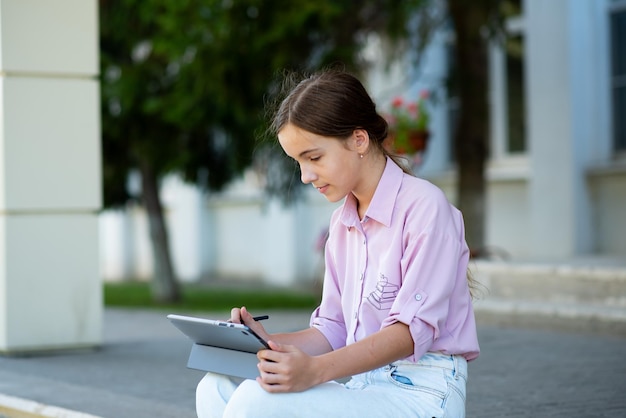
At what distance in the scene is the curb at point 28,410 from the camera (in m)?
5.55

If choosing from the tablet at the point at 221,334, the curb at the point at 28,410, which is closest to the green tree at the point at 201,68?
the curb at the point at 28,410

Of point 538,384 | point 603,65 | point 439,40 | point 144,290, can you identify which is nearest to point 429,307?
point 538,384

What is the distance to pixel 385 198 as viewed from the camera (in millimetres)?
3545

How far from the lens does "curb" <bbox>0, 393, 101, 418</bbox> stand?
555cm

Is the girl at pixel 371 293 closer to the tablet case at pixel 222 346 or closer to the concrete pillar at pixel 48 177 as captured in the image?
the tablet case at pixel 222 346

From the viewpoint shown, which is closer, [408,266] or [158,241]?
[408,266]

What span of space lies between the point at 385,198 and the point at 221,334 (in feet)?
2.09

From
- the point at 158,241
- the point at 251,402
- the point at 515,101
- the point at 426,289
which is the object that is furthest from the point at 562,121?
the point at 251,402

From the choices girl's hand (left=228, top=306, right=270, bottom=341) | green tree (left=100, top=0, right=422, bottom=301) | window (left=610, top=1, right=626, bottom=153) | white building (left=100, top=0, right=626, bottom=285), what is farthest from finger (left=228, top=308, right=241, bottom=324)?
window (left=610, top=1, right=626, bottom=153)

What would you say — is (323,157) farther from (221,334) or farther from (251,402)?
(251,402)

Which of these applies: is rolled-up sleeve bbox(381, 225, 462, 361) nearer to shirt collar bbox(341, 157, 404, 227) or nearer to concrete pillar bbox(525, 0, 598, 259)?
shirt collar bbox(341, 157, 404, 227)

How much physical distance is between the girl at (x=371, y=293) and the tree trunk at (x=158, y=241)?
11.7 meters

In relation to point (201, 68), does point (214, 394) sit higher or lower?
lower

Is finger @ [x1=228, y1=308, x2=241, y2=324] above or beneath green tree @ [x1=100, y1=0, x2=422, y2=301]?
beneath
